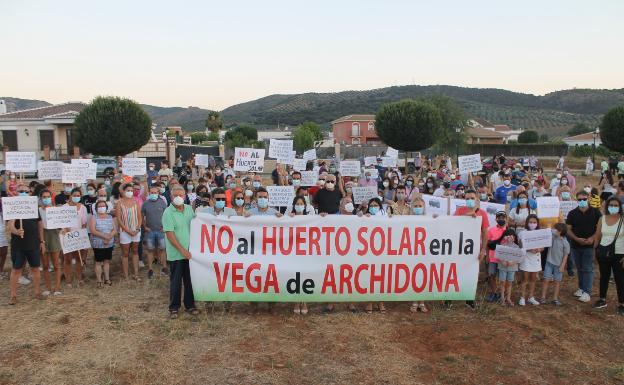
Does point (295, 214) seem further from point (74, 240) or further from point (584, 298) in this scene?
point (584, 298)

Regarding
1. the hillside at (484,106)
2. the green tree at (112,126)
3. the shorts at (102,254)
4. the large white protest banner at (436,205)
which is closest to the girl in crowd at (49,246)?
the shorts at (102,254)

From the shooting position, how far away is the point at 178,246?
661cm

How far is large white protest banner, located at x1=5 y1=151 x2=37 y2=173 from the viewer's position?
11156 mm

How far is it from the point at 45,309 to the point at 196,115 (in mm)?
170968

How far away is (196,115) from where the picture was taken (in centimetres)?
17138

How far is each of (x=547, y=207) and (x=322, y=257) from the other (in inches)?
174

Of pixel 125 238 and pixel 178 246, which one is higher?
pixel 178 246

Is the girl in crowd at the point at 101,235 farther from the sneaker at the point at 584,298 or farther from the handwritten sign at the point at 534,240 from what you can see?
the sneaker at the point at 584,298

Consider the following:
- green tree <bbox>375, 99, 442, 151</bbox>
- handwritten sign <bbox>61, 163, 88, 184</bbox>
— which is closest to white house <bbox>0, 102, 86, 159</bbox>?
green tree <bbox>375, 99, 442, 151</bbox>

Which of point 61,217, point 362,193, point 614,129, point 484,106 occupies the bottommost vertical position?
point 61,217

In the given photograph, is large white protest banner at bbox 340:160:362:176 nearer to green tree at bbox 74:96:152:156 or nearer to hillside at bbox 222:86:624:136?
green tree at bbox 74:96:152:156

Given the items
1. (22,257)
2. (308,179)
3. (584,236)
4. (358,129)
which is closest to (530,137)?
(358,129)

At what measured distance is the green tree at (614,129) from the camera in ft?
124

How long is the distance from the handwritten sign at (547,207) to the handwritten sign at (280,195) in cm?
446
